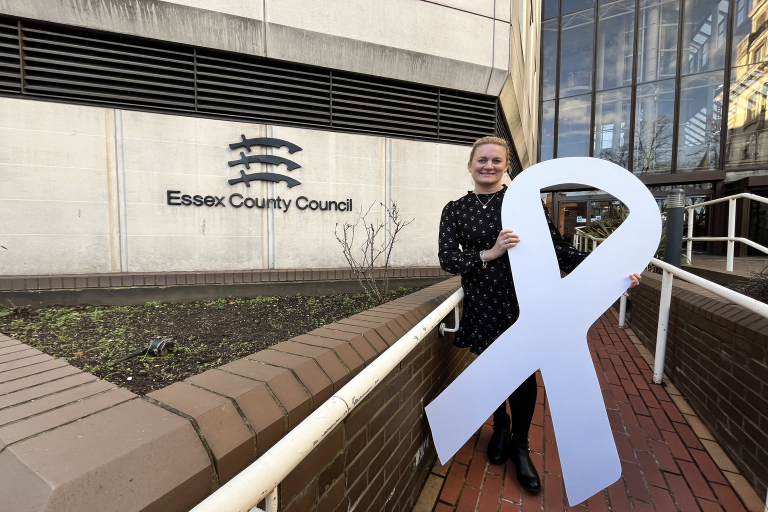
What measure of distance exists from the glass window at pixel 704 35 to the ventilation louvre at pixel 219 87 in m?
10.4

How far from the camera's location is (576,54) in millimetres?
13016

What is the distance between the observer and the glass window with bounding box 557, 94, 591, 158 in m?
12.8

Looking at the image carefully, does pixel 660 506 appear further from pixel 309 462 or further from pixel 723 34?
pixel 723 34

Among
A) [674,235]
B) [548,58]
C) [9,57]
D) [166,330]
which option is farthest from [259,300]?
[548,58]

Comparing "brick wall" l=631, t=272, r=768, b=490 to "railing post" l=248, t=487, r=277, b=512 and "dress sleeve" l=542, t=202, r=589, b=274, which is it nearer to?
"dress sleeve" l=542, t=202, r=589, b=274

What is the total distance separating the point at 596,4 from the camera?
12633 millimetres

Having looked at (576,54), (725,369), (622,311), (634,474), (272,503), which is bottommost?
(634,474)

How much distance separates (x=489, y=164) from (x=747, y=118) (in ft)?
45.1

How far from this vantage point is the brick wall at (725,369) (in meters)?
1.86

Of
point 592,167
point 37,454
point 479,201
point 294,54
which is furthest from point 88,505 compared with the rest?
point 294,54

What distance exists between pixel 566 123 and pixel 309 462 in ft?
49.3

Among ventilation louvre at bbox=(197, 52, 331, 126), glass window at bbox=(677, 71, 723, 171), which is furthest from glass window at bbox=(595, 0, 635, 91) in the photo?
ventilation louvre at bbox=(197, 52, 331, 126)

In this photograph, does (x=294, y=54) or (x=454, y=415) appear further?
(x=294, y=54)

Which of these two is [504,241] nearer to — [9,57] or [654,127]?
[9,57]
